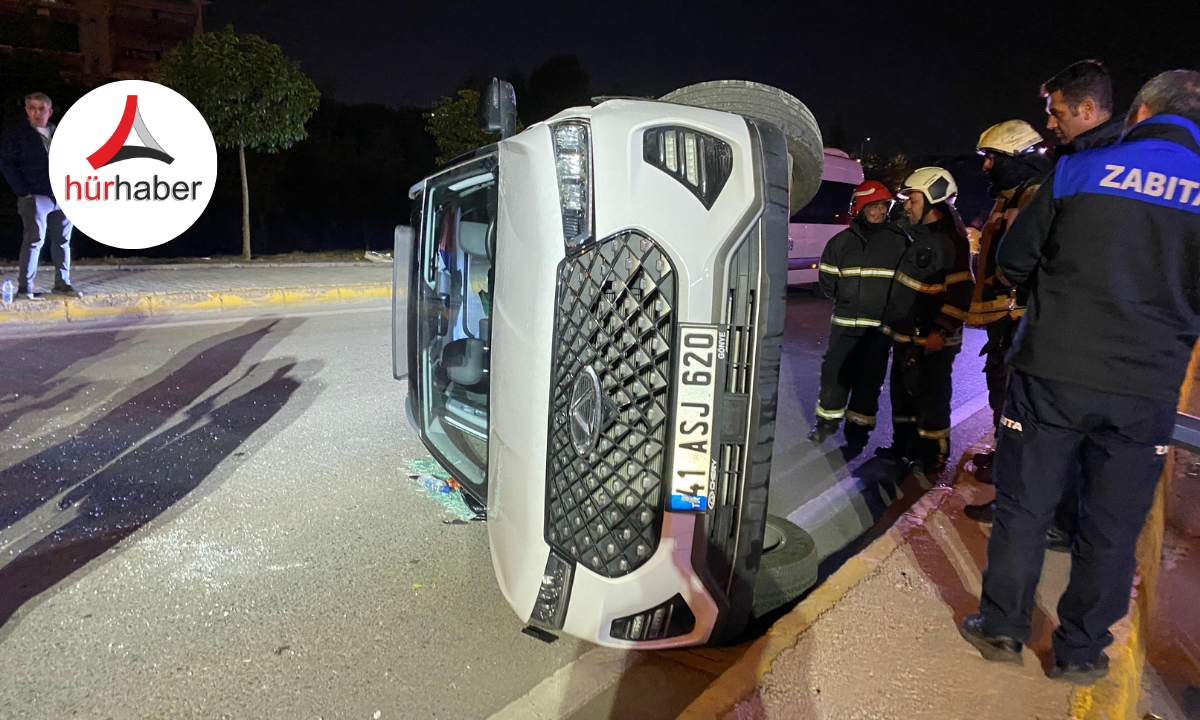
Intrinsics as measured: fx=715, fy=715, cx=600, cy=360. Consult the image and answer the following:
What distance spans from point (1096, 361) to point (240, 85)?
13913 millimetres

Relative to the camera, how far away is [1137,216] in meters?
1.98

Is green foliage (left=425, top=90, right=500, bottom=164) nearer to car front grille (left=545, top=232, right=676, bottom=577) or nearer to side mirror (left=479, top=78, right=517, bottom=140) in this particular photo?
side mirror (left=479, top=78, right=517, bottom=140)

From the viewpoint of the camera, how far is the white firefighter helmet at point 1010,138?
382 centimetres

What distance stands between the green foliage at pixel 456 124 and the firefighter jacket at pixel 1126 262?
55.6 ft

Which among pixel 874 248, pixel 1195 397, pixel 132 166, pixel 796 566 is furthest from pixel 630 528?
pixel 132 166

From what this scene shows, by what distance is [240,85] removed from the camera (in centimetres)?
1256

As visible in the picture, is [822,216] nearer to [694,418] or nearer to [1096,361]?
[1096,361]

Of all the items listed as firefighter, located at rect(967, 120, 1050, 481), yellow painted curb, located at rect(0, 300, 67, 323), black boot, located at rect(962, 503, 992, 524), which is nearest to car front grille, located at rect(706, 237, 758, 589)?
black boot, located at rect(962, 503, 992, 524)

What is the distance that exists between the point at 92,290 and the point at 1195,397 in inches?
411

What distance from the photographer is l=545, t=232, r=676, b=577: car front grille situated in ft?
6.40

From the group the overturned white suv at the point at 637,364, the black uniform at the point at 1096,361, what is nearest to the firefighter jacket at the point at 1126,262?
the black uniform at the point at 1096,361

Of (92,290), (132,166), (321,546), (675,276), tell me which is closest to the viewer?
(675,276)

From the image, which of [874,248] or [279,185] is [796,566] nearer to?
[874,248]

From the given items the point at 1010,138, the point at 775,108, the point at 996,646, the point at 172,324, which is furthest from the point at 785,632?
the point at 172,324
